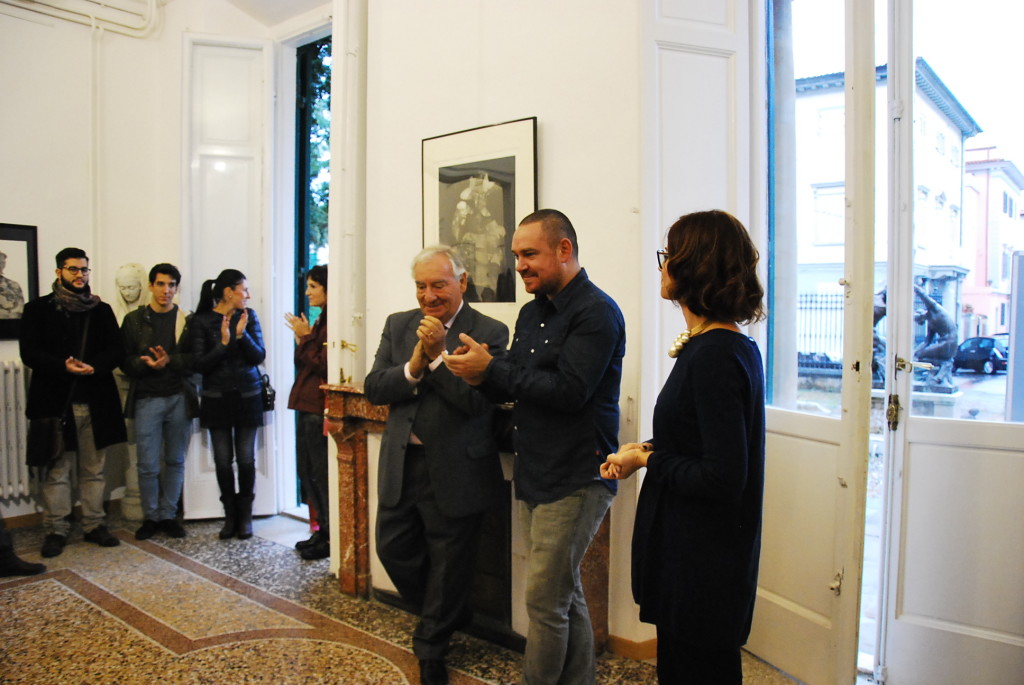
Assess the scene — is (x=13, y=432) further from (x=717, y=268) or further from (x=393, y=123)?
(x=717, y=268)

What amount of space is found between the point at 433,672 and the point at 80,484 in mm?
2827

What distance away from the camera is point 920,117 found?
2525 mm

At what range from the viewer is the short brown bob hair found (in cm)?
154

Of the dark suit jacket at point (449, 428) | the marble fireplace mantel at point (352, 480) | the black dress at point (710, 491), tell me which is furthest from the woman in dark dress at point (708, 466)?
the marble fireplace mantel at point (352, 480)

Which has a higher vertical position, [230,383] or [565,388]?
[565,388]

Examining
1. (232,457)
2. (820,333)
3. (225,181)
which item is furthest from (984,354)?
(225,181)

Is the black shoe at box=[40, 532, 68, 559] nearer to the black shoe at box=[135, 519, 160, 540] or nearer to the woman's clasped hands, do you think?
the black shoe at box=[135, 519, 160, 540]

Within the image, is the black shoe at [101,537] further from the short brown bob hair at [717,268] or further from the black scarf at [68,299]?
the short brown bob hair at [717,268]

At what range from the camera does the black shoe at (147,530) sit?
434 centimetres

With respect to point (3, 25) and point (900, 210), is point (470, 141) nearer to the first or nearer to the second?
point (900, 210)

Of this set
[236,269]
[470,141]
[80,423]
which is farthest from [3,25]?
[470,141]

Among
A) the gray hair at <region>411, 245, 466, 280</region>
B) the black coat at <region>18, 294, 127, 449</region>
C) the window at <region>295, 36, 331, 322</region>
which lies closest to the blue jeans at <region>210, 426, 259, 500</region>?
the black coat at <region>18, 294, 127, 449</region>

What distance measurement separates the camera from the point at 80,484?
4.25 m

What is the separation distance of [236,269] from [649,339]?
10.6 ft
